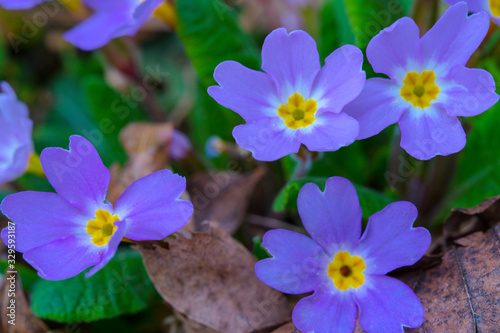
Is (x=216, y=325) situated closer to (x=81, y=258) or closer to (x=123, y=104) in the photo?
(x=81, y=258)

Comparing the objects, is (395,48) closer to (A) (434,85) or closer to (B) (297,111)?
(A) (434,85)

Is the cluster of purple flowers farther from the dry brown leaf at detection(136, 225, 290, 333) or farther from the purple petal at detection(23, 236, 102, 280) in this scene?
the dry brown leaf at detection(136, 225, 290, 333)

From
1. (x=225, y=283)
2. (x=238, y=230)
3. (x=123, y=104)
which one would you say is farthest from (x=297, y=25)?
(x=225, y=283)

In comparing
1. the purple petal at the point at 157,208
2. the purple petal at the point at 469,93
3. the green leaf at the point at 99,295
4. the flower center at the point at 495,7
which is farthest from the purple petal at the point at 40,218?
the flower center at the point at 495,7

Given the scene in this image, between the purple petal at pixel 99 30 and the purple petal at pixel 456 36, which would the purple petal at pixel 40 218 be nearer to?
the purple petal at pixel 99 30

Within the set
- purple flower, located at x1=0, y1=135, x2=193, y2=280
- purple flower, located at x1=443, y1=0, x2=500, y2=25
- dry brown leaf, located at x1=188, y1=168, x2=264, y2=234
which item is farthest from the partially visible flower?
purple flower, located at x1=443, y1=0, x2=500, y2=25

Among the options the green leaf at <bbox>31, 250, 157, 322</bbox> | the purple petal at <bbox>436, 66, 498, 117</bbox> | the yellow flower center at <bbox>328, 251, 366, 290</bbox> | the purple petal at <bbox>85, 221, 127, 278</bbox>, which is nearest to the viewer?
the purple petal at <bbox>85, 221, 127, 278</bbox>

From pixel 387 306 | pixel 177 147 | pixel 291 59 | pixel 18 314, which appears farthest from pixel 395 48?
pixel 18 314
